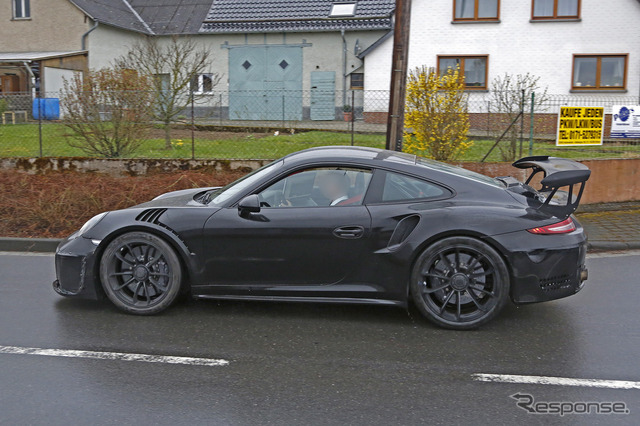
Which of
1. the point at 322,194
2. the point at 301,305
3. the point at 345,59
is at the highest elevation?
the point at 345,59

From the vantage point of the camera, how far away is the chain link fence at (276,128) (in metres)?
11.2

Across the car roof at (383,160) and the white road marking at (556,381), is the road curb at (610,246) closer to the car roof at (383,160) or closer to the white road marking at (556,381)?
the car roof at (383,160)

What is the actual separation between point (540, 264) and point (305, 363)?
2.00 metres

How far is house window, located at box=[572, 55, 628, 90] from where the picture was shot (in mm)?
23812

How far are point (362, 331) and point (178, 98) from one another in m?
11.1

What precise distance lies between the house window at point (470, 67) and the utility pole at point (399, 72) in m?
15.5

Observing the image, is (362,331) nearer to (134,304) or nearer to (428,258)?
(428,258)

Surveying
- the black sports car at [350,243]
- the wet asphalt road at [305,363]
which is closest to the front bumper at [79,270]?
the black sports car at [350,243]

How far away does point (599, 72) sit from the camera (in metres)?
23.9

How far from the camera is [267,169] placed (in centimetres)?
563

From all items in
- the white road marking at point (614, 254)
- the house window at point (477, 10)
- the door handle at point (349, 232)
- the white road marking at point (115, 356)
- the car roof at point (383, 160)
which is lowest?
the white road marking at point (115, 356)

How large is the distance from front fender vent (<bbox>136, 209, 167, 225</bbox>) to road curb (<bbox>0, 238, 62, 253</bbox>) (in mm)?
3361

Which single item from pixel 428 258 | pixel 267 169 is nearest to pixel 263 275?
pixel 267 169

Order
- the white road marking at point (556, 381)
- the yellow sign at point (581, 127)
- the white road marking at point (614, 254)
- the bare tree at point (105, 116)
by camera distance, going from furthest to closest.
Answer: the bare tree at point (105, 116), the yellow sign at point (581, 127), the white road marking at point (614, 254), the white road marking at point (556, 381)
